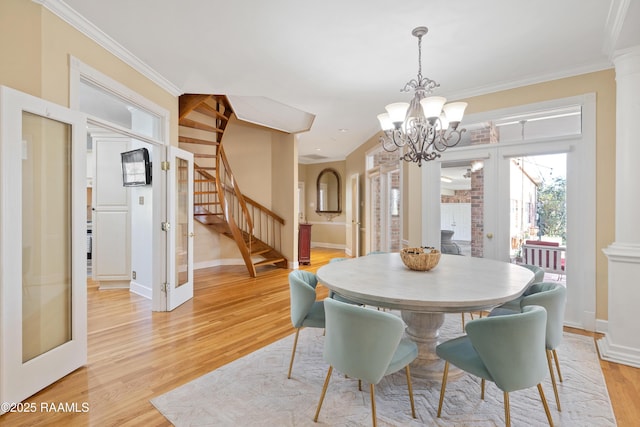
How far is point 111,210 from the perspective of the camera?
4465mm

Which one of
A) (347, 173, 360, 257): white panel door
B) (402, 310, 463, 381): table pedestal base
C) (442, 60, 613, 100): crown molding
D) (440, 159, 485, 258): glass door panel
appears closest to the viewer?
(402, 310, 463, 381): table pedestal base

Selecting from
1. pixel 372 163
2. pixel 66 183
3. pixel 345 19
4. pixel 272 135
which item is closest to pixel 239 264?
pixel 272 135

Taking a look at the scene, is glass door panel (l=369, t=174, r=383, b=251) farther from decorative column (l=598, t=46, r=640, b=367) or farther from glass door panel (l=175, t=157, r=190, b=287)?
decorative column (l=598, t=46, r=640, b=367)

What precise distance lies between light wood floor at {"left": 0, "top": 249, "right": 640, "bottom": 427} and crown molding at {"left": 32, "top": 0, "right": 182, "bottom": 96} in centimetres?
256

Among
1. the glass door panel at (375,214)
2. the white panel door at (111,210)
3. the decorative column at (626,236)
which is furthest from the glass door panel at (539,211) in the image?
the white panel door at (111,210)

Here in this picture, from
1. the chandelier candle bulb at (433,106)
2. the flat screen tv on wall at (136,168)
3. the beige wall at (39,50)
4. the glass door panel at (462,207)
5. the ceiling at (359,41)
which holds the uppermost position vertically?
the ceiling at (359,41)

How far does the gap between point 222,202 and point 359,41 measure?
3476 millimetres

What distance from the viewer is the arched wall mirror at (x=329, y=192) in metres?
9.09

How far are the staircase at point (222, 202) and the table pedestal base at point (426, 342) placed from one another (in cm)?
354

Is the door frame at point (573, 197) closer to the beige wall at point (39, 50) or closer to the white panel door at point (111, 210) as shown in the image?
the beige wall at point (39, 50)

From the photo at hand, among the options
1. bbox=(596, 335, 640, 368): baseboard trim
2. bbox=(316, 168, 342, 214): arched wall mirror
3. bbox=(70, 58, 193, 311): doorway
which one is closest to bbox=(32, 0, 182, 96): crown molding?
bbox=(70, 58, 193, 311): doorway

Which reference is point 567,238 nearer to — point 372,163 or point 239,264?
point 372,163

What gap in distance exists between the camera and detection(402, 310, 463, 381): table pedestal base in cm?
222

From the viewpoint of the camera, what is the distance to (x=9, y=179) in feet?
6.00
